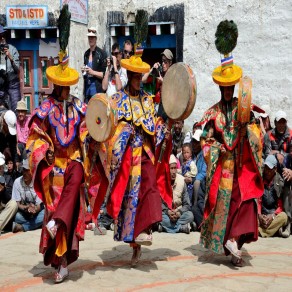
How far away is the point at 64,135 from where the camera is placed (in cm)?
607

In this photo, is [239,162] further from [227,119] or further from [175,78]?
[175,78]

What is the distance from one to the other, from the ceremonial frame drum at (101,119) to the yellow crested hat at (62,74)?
11.0 inches

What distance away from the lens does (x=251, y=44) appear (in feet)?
36.5

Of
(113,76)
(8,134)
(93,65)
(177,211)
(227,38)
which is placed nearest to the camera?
(227,38)

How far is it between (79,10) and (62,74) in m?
6.31

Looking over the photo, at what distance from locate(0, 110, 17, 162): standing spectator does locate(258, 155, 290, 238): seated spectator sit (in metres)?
3.57

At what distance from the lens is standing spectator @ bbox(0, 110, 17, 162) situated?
932 centimetres

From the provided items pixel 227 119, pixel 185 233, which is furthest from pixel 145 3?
pixel 227 119

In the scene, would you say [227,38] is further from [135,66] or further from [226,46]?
[135,66]

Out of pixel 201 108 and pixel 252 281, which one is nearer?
pixel 252 281

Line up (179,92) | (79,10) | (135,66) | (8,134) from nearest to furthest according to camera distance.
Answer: (179,92)
(135,66)
(8,134)
(79,10)

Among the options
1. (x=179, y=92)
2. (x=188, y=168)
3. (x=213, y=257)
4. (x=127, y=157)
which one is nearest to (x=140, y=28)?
(x=179, y=92)

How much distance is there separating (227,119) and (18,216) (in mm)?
3349

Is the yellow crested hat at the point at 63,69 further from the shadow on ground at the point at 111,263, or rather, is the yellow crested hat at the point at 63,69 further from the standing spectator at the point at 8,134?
the standing spectator at the point at 8,134
